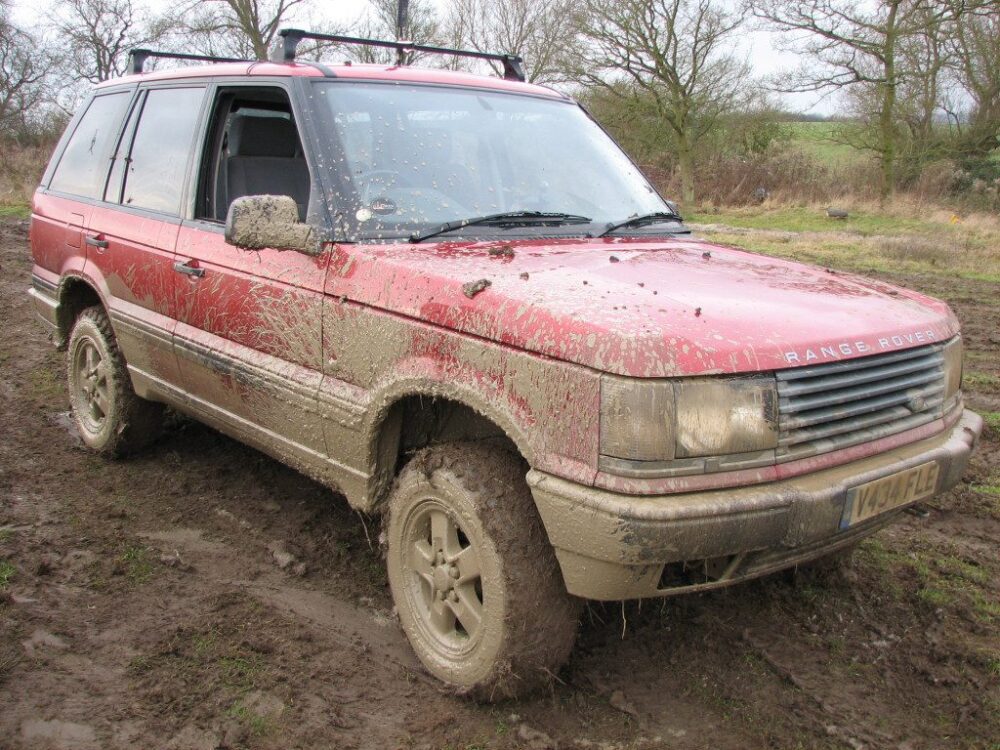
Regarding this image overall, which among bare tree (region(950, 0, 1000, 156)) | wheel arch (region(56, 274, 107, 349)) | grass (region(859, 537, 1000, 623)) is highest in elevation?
bare tree (region(950, 0, 1000, 156))

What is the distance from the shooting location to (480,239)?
3.14m

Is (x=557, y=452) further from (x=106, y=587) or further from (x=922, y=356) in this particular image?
(x=106, y=587)

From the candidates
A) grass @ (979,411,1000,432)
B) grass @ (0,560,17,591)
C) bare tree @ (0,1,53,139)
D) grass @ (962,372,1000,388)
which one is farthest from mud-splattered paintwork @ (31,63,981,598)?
bare tree @ (0,1,53,139)

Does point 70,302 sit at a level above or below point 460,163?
below

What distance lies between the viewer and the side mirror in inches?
116

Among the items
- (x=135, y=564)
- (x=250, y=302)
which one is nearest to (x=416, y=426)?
(x=250, y=302)

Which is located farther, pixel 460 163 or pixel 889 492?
pixel 460 163

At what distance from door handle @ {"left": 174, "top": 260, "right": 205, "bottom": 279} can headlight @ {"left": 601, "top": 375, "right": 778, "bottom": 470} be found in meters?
2.19

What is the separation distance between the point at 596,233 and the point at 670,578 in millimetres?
1500

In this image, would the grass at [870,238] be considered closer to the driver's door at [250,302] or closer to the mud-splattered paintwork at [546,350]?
the driver's door at [250,302]

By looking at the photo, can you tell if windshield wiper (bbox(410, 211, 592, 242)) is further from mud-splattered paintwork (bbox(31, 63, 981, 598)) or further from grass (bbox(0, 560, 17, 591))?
grass (bbox(0, 560, 17, 591))

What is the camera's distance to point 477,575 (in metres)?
2.67

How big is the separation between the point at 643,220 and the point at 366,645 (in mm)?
2028

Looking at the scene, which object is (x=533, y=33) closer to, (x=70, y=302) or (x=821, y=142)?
(x=821, y=142)
